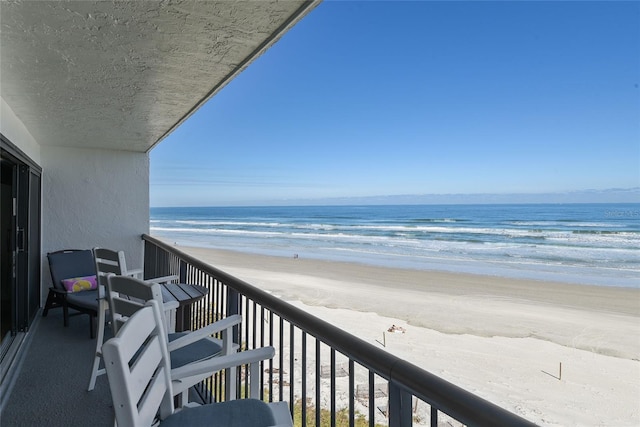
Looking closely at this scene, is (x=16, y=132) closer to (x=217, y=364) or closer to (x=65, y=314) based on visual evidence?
(x=65, y=314)

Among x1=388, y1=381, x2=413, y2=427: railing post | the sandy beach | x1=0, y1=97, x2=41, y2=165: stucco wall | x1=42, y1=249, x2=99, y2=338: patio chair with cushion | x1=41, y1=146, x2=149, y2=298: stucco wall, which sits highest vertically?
x1=0, y1=97, x2=41, y2=165: stucco wall

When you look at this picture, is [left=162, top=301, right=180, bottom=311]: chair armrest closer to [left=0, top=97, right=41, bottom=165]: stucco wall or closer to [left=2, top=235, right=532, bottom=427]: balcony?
[left=2, top=235, right=532, bottom=427]: balcony

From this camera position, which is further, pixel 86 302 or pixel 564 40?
pixel 564 40

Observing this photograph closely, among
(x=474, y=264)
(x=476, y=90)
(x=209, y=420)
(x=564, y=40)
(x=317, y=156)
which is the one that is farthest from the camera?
(x=317, y=156)

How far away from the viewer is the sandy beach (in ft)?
13.4

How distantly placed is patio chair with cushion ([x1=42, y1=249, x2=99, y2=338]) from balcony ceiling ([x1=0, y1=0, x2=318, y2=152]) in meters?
1.65

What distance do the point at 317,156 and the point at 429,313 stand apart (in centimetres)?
2269

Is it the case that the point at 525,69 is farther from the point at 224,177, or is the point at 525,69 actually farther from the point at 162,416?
the point at 224,177

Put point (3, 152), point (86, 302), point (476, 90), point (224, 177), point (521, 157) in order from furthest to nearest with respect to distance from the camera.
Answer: point (224, 177) < point (521, 157) < point (476, 90) < point (86, 302) < point (3, 152)

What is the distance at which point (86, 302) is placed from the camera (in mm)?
3635

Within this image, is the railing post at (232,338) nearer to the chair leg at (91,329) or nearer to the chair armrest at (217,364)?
the chair armrest at (217,364)

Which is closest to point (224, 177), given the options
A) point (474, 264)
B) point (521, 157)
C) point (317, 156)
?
point (317, 156)

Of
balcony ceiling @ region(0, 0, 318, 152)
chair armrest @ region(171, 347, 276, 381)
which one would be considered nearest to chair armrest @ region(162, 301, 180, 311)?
chair armrest @ region(171, 347, 276, 381)

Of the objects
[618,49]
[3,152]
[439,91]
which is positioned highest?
[618,49]
